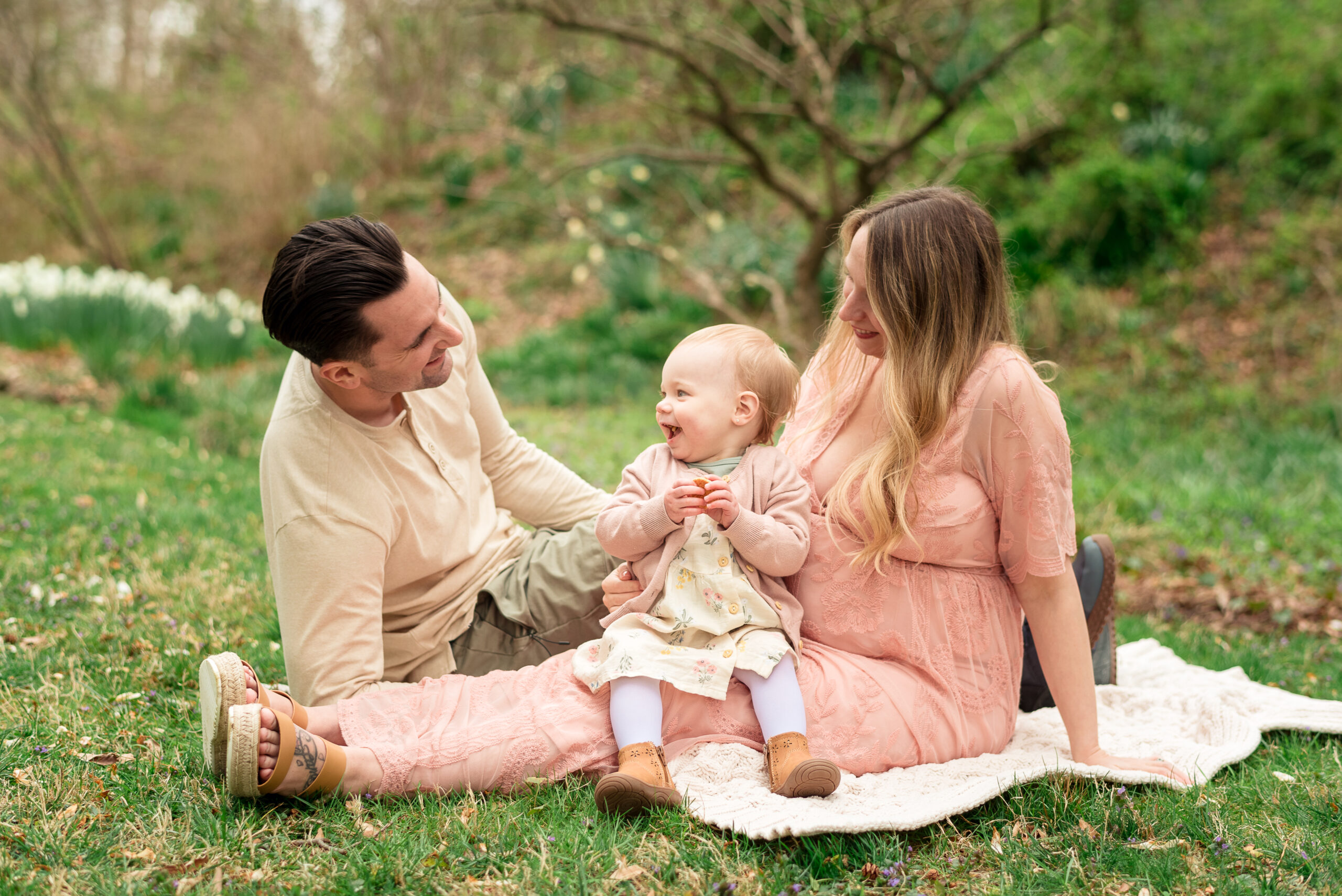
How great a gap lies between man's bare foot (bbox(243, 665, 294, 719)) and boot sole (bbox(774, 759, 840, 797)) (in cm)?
111

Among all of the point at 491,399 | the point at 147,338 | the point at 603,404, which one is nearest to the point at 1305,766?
the point at 491,399

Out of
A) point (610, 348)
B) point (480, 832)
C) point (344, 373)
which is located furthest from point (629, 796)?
point (610, 348)

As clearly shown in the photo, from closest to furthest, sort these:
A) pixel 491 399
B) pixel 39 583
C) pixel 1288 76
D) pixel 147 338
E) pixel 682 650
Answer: pixel 682 650
pixel 491 399
pixel 39 583
pixel 147 338
pixel 1288 76

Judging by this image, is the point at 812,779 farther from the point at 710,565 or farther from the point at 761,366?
the point at 761,366

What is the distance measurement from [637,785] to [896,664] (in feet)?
2.48

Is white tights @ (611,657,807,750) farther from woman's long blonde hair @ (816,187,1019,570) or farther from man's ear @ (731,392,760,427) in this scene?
man's ear @ (731,392,760,427)

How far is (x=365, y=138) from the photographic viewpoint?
13.2m

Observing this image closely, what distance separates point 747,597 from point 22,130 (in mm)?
13921

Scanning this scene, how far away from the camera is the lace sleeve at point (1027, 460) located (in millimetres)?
2375

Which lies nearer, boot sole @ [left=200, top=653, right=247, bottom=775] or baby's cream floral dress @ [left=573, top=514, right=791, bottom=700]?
boot sole @ [left=200, top=653, right=247, bottom=775]

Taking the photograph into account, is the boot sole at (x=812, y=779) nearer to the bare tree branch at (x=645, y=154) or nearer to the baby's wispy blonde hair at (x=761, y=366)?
the baby's wispy blonde hair at (x=761, y=366)

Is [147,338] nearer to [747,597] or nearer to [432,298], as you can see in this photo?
[432,298]

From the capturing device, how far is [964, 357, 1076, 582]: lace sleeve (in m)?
2.38

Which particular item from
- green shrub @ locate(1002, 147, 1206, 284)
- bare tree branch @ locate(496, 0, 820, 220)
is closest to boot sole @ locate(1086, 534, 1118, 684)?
bare tree branch @ locate(496, 0, 820, 220)
